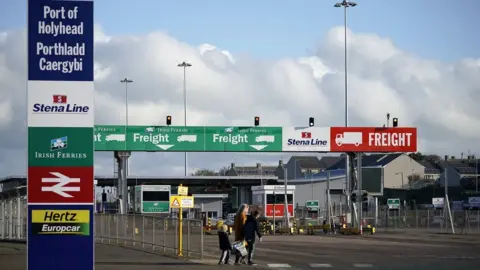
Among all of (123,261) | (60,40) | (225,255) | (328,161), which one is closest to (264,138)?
(225,255)

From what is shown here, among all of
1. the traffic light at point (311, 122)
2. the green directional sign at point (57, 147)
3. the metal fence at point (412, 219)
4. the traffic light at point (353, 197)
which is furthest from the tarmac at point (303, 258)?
the metal fence at point (412, 219)

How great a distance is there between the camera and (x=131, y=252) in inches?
1287

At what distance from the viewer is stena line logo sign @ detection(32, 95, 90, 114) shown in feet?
49.5

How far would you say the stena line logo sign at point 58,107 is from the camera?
49.5 feet

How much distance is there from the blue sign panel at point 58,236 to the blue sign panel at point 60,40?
2.33 meters

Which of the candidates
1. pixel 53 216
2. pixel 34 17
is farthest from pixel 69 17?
pixel 53 216

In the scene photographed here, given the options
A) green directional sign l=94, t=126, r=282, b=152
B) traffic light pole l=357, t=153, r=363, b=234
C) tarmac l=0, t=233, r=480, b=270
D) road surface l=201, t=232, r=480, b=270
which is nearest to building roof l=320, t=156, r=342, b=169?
traffic light pole l=357, t=153, r=363, b=234

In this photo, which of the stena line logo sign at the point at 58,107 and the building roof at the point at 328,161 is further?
the building roof at the point at 328,161

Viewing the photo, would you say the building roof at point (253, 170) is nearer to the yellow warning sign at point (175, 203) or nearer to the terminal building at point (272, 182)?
the terminal building at point (272, 182)

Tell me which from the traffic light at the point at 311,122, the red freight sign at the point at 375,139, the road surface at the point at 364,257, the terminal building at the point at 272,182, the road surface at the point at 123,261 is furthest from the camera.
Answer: the terminal building at the point at 272,182

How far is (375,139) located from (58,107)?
40.5 metres

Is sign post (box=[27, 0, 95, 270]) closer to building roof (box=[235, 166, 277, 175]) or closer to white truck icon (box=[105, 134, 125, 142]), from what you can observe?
white truck icon (box=[105, 134, 125, 142])

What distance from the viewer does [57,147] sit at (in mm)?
15164

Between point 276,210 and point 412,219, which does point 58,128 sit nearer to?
point 276,210
